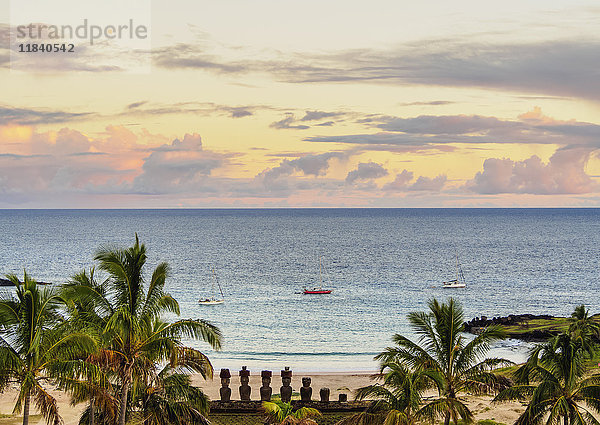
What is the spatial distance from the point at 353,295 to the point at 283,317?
19.4 metres

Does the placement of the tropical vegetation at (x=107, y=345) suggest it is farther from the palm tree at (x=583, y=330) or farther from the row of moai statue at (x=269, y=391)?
the palm tree at (x=583, y=330)

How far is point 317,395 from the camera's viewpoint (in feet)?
138

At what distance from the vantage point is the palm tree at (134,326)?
2391 cm

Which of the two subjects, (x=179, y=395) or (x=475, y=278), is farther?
(x=475, y=278)

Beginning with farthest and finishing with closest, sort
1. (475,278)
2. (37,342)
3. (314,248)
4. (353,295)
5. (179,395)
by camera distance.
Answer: (314,248)
(475,278)
(353,295)
(179,395)
(37,342)

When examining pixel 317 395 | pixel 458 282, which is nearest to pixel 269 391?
pixel 317 395

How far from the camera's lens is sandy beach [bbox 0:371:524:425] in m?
35.2

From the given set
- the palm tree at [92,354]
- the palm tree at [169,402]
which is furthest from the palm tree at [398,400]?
the palm tree at [92,354]

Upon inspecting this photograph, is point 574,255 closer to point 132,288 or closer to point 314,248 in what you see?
point 314,248

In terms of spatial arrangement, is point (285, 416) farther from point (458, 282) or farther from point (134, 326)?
point (458, 282)

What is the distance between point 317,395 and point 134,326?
21018mm

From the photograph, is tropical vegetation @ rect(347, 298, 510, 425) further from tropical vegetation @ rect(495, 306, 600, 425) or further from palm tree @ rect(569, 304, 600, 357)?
palm tree @ rect(569, 304, 600, 357)

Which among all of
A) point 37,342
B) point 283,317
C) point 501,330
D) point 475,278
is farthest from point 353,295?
point 37,342

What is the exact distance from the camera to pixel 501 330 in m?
27.1
